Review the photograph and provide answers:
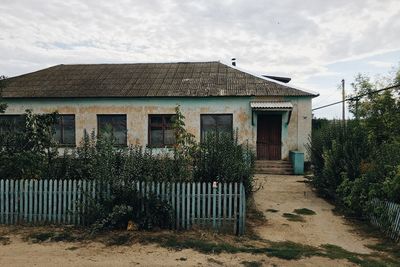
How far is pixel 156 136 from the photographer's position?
17672 millimetres

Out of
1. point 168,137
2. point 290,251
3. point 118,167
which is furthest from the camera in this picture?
point 168,137

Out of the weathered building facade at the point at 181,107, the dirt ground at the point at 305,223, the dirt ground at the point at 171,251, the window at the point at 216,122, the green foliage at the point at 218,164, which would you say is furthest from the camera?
the window at the point at 216,122

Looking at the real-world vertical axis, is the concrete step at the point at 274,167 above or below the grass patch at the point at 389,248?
above

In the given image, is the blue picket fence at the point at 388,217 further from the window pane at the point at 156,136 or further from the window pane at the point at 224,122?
the window pane at the point at 156,136

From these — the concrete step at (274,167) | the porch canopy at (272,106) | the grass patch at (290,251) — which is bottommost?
the grass patch at (290,251)

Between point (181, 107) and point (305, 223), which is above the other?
point (181, 107)

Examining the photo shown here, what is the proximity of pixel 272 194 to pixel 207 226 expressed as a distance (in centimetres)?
489

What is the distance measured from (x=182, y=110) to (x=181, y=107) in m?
0.16

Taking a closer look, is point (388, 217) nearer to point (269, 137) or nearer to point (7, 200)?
point (7, 200)

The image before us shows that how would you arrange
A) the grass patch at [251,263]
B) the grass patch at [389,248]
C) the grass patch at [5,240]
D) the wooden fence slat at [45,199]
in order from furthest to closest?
the wooden fence slat at [45,199]
the grass patch at [5,240]
the grass patch at [389,248]
the grass patch at [251,263]

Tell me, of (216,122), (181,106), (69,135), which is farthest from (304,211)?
(69,135)

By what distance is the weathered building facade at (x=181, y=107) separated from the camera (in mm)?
16844

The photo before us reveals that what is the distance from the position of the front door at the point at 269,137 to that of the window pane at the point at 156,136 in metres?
5.09

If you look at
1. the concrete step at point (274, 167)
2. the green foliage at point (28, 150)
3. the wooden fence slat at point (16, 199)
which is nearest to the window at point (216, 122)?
the concrete step at point (274, 167)
